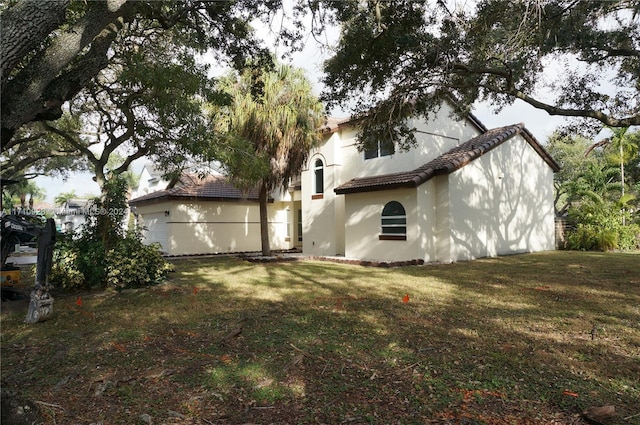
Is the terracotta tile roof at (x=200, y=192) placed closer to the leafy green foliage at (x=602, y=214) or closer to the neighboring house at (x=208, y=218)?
the neighboring house at (x=208, y=218)

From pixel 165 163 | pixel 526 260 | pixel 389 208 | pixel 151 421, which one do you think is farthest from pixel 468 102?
pixel 151 421

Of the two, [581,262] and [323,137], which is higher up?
[323,137]

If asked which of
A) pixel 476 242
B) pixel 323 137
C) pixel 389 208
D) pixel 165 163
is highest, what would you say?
pixel 323 137

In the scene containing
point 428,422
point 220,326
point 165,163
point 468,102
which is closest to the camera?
point 428,422

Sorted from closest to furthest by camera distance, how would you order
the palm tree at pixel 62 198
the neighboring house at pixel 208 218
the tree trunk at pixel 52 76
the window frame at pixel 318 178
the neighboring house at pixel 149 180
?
the tree trunk at pixel 52 76, the window frame at pixel 318 178, the neighboring house at pixel 208 218, the neighboring house at pixel 149 180, the palm tree at pixel 62 198

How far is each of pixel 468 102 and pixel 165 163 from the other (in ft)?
30.5

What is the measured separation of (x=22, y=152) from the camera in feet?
72.1

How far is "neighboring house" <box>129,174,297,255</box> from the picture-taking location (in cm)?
2081

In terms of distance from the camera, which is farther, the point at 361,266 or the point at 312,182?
the point at 312,182

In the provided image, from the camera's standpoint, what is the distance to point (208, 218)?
21828 mm

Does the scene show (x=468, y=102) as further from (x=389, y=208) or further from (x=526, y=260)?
(x=526, y=260)

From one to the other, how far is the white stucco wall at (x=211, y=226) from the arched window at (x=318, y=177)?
491 cm

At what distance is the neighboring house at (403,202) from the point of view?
49.7 feet

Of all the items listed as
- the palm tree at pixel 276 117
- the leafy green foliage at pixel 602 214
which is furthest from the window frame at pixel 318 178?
the leafy green foliage at pixel 602 214
